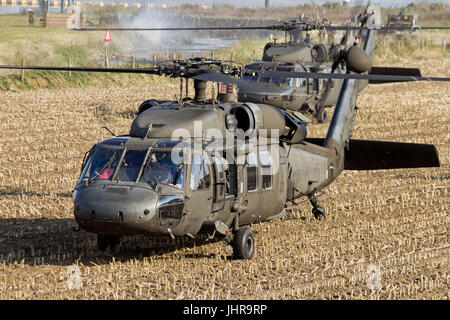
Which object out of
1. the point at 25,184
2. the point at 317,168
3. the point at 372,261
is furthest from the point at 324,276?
the point at 25,184

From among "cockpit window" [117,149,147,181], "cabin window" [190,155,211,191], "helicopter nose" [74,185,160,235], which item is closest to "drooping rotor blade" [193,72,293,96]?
"cabin window" [190,155,211,191]

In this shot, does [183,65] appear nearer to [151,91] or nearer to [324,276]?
[324,276]

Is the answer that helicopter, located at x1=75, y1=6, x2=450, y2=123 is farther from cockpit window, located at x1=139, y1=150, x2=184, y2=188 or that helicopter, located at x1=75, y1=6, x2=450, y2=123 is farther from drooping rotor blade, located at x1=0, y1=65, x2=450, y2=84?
cockpit window, located at x1=139, y1=150, x2=184, y2=188

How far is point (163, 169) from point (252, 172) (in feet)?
6.68

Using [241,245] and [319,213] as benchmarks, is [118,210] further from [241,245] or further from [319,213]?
[319,213]

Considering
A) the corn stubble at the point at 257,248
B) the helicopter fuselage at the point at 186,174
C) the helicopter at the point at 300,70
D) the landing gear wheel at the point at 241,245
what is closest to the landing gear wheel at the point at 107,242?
the corn stubble at the point at 257,248

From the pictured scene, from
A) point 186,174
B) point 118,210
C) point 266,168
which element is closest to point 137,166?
point 186,174

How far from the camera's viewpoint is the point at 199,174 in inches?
492

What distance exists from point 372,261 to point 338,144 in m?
4.71

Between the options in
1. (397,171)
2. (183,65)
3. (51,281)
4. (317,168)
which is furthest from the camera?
(397,171)

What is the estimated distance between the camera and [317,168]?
16.4 m

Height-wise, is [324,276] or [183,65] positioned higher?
[183,65]
